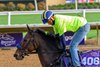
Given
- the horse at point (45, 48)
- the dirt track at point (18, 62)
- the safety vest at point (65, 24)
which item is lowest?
the dirt track at point (18, 62)

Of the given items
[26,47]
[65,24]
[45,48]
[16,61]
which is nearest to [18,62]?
[16,61]

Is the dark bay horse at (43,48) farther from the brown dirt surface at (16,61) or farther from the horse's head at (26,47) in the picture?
the brown dirt surface at (16,61)

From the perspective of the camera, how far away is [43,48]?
7930 millimetres

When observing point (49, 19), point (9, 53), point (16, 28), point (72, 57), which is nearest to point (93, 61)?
point (72, 57)

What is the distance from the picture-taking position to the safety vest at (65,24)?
7652 millimetres

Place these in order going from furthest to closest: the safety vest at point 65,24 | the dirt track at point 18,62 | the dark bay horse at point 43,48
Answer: the dirt track at point 18,62, the dark bay horse at point 43,48, the safety vest at point 65,24

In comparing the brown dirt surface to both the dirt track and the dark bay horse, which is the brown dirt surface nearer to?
the dirt track

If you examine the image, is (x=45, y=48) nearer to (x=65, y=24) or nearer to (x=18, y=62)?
(x=65, y=24)

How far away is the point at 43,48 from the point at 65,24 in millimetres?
609

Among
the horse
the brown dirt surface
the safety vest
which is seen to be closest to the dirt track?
the brown dirt surface

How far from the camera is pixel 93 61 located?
8250mm

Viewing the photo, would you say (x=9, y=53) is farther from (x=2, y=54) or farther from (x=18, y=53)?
(x=18, y=53)

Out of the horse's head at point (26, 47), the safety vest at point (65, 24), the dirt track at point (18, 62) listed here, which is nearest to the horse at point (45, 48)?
the horse's head at point (26, 47)

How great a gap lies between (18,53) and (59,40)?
76 cm
